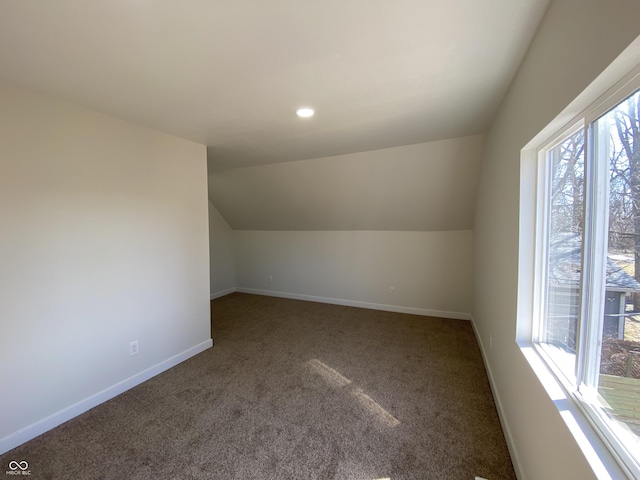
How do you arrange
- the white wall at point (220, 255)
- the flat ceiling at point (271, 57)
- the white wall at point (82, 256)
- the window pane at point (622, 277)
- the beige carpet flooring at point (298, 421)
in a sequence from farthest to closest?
the white wall at point (220, 255)
the white wall at point (82, 256)
the beige carpet flooring at point (298, 421)
the flat ceiling at point (271, 57)
the window pane at point (622, 277)

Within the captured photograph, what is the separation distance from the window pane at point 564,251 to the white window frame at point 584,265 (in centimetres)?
4

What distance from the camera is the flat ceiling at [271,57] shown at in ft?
3.82

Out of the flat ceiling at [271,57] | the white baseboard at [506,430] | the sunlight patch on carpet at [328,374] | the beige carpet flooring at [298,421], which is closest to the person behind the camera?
the flat ceiling at [271,57]

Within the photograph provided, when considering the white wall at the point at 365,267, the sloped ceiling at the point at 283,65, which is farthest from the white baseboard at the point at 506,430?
the sloped ceiling at the point at 283,65

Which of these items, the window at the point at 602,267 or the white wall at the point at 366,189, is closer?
the window at the point at 602,267

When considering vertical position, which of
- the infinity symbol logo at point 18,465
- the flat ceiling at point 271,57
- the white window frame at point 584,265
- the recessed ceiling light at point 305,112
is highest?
the recessed ceiling light at point 305,112

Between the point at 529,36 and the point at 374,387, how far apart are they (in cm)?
257

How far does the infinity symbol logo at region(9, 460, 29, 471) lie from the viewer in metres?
1.70

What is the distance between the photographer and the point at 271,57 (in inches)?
58.3

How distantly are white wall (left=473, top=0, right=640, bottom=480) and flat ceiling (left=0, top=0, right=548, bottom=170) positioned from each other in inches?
6.7

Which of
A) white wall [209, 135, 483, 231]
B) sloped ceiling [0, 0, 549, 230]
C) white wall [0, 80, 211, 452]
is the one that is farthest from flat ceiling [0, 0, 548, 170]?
white wall [209, 135, 483, 231]

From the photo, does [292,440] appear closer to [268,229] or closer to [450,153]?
[450,153]

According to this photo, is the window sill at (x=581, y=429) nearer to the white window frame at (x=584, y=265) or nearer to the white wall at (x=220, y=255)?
the white window frame at (x=584, y=265)

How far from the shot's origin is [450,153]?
123 inches
